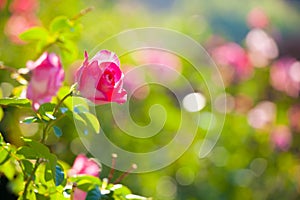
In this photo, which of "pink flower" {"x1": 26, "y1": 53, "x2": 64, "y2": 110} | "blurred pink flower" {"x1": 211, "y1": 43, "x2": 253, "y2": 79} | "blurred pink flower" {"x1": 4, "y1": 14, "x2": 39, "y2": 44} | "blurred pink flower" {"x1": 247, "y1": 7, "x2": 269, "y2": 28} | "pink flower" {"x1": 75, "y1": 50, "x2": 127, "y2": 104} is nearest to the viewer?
"pink flower" {"x1": 75, "y1": 50, "x2": 127, "y2": 104}

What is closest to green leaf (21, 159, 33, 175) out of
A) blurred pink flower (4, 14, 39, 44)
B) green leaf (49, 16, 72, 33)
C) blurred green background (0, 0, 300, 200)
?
green leaf (49, 16, 72, 33)

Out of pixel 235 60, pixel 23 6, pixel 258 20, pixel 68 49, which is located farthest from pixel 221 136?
pixel 68 49

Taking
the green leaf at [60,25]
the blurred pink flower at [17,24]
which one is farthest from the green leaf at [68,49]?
the blurred pink flower at [17,24]

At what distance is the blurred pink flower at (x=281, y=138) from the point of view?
7.57ft

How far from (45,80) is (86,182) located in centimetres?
20

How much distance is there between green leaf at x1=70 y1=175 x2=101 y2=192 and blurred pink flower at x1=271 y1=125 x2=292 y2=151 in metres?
1.48

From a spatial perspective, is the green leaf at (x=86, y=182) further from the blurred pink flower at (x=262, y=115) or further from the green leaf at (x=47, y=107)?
the blurred pink flower at (x=262, y=115)

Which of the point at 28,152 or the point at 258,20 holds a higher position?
the point at 258,20

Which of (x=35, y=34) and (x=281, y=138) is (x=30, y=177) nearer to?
(x=35, y=34)

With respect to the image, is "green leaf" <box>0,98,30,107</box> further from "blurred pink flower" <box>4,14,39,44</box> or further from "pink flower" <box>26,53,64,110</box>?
"blurred pink flower" <box>4,14,39,44</box>

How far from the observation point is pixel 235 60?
8.50ft

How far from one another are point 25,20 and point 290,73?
3.33 feet

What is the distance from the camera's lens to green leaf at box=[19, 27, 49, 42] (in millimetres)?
1144

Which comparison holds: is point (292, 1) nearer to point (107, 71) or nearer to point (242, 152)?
point (242, 152)
